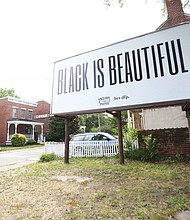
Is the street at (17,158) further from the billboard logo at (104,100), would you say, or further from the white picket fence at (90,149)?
the billboard logo at (104,100)

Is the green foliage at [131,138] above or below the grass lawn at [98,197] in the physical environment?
above

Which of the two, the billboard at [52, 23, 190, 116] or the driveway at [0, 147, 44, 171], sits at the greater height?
the billboard at [52, 23, 190, 116]

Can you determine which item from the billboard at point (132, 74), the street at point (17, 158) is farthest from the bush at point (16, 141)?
the billboard at point (132, 74)

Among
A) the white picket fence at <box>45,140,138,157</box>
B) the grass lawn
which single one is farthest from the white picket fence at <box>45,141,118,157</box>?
the grass lawn

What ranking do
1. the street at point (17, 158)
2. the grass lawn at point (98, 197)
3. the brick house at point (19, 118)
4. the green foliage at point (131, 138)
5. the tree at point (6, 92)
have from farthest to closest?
the tree at point (6, 92)
the brick house at point (19, 118)
the street at point (17, 158)
the green foliage at point (131, 138)
the grass lawn at point (98, 197)

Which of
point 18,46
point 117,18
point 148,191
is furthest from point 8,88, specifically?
point 148,191

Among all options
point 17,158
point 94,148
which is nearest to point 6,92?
point 17,158

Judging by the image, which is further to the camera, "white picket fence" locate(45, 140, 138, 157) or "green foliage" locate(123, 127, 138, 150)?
"white picket fence" locate(45, 140, 138, 157)

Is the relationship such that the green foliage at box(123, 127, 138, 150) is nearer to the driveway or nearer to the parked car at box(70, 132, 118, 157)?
the parked car at box(70, 132, 118, 157)

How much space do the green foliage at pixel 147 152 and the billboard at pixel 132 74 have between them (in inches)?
125

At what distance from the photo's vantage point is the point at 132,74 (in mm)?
4223

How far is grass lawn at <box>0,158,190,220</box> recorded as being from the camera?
8.32 ft

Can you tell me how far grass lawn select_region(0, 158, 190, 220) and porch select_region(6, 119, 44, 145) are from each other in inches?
778

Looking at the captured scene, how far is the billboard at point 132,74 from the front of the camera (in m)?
3.77
